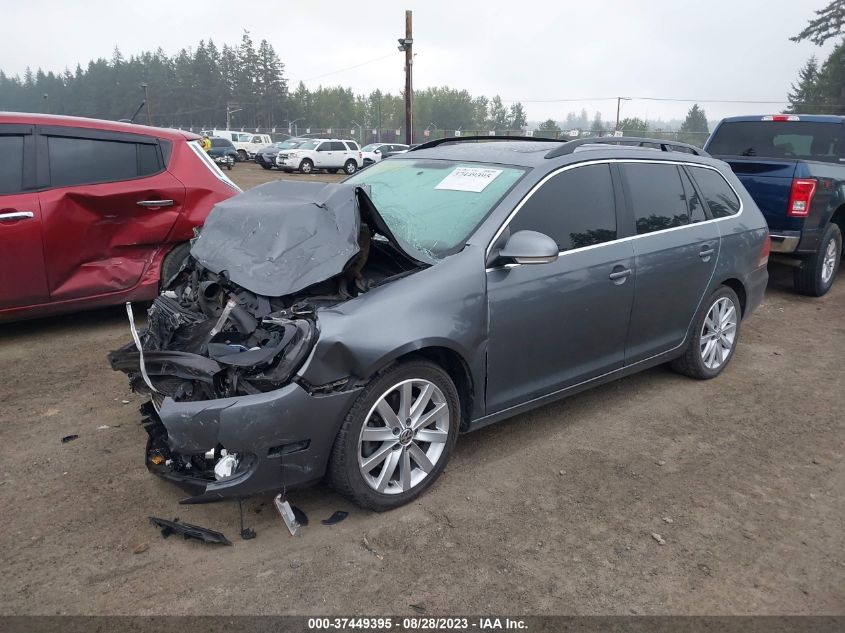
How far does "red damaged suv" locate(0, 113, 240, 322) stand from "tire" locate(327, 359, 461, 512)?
3.40 m

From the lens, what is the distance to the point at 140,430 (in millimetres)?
3877

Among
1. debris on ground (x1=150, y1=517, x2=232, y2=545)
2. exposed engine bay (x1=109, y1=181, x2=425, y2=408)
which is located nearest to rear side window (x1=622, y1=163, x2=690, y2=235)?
exposed engine bay (x1=109, y1=181, x2=425, y2=408)

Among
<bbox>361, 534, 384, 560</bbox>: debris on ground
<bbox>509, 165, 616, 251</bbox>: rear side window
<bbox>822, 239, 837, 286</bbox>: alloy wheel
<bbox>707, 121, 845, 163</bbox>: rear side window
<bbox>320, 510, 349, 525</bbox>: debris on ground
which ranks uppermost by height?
<bbox>707, 121, 845, 163</bbox>: rear side window

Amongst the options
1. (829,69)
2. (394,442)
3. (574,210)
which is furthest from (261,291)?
(829,69)

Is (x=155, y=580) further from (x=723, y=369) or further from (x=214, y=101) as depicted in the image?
(x=214, y=101)

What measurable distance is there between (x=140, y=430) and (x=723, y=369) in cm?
427

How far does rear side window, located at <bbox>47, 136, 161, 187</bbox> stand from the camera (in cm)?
524

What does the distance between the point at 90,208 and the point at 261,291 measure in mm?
2935

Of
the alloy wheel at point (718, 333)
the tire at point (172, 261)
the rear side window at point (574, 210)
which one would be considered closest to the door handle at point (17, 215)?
the tire at point (172, 261)

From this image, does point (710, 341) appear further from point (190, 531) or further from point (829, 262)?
point (829, 262)

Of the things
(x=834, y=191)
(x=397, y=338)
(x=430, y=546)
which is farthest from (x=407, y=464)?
(x=834, y=191)

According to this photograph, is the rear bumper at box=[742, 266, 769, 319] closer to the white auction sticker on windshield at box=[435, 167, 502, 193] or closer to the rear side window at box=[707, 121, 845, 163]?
the white auction sticker on windshield at box=[435, 167, 502, 193]

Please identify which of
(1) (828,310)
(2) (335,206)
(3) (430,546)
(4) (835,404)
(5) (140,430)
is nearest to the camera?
(3) (430,546)

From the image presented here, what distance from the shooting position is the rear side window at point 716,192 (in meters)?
4.78
